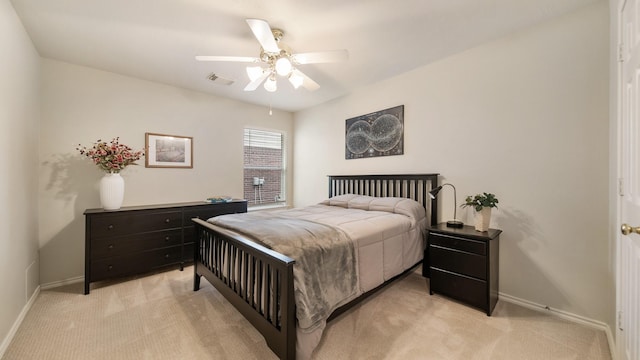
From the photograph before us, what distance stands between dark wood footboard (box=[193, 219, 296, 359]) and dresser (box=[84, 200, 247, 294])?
1026mm

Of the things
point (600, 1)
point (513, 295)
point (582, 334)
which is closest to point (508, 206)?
point (513, 295)

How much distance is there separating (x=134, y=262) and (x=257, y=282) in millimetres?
2110

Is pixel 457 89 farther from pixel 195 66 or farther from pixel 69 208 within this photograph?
pixel 69 208

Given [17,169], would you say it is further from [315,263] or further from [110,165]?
[315,263]

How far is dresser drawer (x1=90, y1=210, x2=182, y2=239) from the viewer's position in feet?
8.73

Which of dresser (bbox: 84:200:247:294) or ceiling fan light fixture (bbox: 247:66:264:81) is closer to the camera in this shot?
ceiling fan light fixture (bbox: 247:66:264:81)

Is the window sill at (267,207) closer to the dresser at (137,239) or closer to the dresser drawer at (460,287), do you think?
the dresser at (137,239)

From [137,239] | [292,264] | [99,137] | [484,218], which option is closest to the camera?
[292,264]

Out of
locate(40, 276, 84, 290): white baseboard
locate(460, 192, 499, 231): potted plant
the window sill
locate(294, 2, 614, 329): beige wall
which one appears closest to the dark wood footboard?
locate(40, 276, 84, 290): white baseboard

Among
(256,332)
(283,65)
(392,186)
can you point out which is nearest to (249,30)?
(283,65)

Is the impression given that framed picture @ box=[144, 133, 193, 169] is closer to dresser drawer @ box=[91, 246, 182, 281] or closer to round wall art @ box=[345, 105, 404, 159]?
dresser drawer @ box=[91, 246, 182, 281]

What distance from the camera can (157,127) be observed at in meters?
3.44

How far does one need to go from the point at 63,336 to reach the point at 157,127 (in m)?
2.54

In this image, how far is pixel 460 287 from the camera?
2.26m
